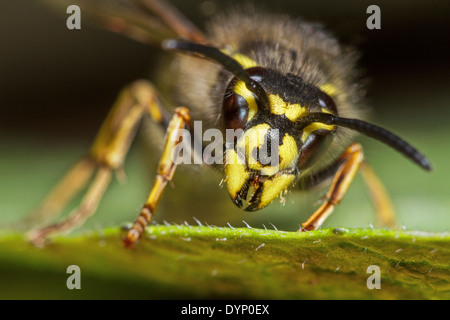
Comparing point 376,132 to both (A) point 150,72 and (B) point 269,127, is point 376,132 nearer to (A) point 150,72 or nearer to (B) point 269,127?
(B) point 269,127

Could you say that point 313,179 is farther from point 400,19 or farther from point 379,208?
point 400,19

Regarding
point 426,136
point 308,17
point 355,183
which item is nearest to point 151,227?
point 355,183

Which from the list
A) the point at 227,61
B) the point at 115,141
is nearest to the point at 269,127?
the point at 227,61

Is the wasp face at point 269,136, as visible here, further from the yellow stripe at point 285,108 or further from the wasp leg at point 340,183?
the wasp leg at point 340,183

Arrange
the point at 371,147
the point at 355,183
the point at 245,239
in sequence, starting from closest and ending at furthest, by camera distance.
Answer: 1. the point at 245,239
2. the point at 371,147
3. the point at 355,183

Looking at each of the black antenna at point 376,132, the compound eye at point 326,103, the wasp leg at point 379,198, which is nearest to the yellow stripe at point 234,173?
the black antenna at point 376,132

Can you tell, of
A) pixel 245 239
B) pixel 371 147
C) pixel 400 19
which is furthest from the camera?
pixel 400 19

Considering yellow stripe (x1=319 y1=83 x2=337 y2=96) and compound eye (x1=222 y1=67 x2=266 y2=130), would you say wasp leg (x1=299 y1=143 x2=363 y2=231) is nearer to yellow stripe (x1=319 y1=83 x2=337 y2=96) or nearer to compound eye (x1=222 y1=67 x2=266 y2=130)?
yellow stripe (x1=319 y1=83 x2=337 y2=96)
